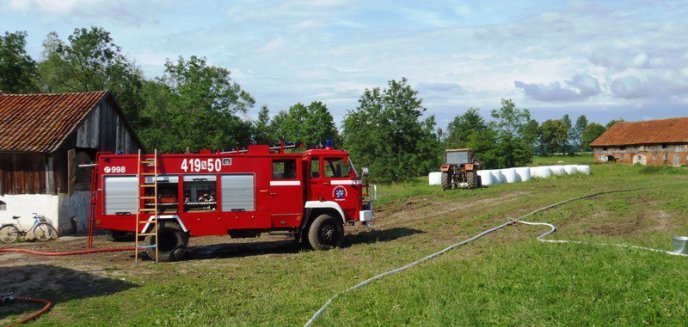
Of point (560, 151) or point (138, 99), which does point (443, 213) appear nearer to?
point (138, 99)

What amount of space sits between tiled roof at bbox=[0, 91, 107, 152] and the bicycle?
245 cm

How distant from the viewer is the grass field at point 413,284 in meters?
7.67

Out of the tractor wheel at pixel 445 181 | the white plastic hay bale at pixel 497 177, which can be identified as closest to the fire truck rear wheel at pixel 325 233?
the tractor wheel at pixel 445 181

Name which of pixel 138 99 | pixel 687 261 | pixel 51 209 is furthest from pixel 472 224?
pixel 138 99

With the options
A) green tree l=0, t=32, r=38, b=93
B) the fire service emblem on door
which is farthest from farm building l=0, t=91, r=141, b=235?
green tree l=0, t=32, r=38, b=93

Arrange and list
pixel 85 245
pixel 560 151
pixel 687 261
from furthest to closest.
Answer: pixel 560 151
pixel 85 245
pixel 687 261

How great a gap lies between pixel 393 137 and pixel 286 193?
45596 millimetres

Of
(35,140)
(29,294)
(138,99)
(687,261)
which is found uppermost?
(138,99)

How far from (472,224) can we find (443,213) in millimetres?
4674

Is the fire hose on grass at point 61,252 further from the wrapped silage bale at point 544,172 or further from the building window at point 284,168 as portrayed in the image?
the wrapped silage bale at point 544,172

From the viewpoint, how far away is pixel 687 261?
30.6 ft

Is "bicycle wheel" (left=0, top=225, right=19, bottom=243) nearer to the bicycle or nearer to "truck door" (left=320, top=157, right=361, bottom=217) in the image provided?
the bicycle

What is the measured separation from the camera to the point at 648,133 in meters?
76.8

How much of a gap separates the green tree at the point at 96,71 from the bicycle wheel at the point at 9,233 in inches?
1052
